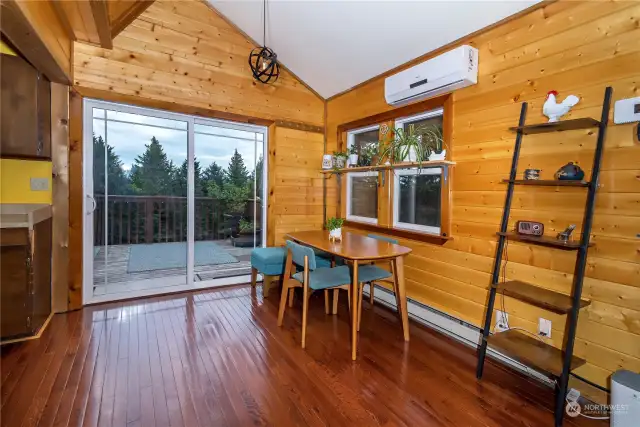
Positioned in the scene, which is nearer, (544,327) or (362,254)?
(544,327)

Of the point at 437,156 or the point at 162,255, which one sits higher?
the point at 437,156

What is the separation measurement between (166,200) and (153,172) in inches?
13.4

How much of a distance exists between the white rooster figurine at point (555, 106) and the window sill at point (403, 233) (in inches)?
47.1

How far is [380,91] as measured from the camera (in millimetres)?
3658

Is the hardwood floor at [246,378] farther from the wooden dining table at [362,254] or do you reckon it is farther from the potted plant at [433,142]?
the potted plant at [433,142]

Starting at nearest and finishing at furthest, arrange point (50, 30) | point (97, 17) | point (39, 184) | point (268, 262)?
point (50, 30) → point (97, 17) → point (39, 184) → point (268, 262)

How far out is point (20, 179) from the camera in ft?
9.50

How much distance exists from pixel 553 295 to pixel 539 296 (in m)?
0.12

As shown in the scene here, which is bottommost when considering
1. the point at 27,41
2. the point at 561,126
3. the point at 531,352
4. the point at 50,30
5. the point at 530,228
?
the point at 531,352

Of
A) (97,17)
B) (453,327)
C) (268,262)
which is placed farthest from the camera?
(268,262)

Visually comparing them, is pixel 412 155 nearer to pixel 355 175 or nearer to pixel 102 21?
pixel 355 175

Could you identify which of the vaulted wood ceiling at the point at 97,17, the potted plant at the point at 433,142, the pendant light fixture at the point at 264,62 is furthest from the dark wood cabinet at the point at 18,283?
the potted plant at the point at 433,142

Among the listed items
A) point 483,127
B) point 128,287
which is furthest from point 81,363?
point 483,127
